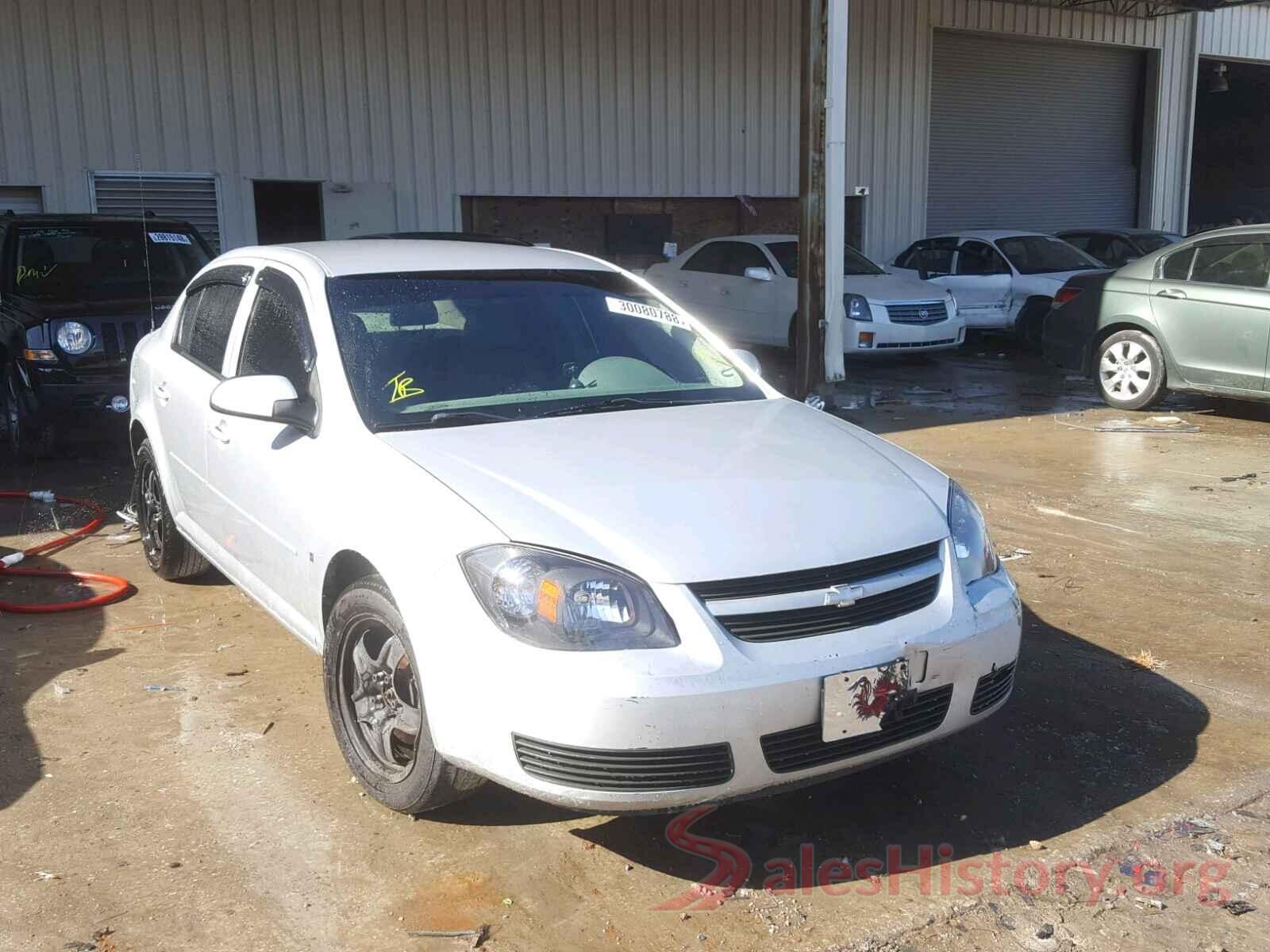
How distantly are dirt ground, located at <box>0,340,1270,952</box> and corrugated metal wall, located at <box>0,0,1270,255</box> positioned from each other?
364 inches

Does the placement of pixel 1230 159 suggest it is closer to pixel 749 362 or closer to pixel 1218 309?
pixel 1218 309

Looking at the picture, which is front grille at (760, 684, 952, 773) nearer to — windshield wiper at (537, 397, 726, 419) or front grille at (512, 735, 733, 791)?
front grille at (512, 735, 733, 791)

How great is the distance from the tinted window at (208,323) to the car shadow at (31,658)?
1.25 metres

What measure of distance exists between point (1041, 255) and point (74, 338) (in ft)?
38.7

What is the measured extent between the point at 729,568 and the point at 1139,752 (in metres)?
1.84

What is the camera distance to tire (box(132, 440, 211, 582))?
5.64m

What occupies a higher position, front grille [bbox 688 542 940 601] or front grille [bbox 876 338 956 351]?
front grille [bbox 688 542 940 601]

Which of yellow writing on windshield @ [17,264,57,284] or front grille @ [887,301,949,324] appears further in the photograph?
front grille @ [887,301,949,324]

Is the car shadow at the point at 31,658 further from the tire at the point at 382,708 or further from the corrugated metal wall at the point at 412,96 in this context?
the corrugated metal wall at the point at 412,96

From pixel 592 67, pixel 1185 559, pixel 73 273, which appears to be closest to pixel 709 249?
pixel 592 67

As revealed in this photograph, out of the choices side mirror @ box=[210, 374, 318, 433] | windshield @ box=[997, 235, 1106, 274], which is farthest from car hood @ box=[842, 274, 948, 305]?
side mirror @ box=[210, 374, 318, 433]

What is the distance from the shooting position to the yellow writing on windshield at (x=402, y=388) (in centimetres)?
390

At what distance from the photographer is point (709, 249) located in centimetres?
1481

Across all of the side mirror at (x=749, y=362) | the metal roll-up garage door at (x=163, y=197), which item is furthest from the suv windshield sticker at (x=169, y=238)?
the side mirror at (x=749, y=362)
